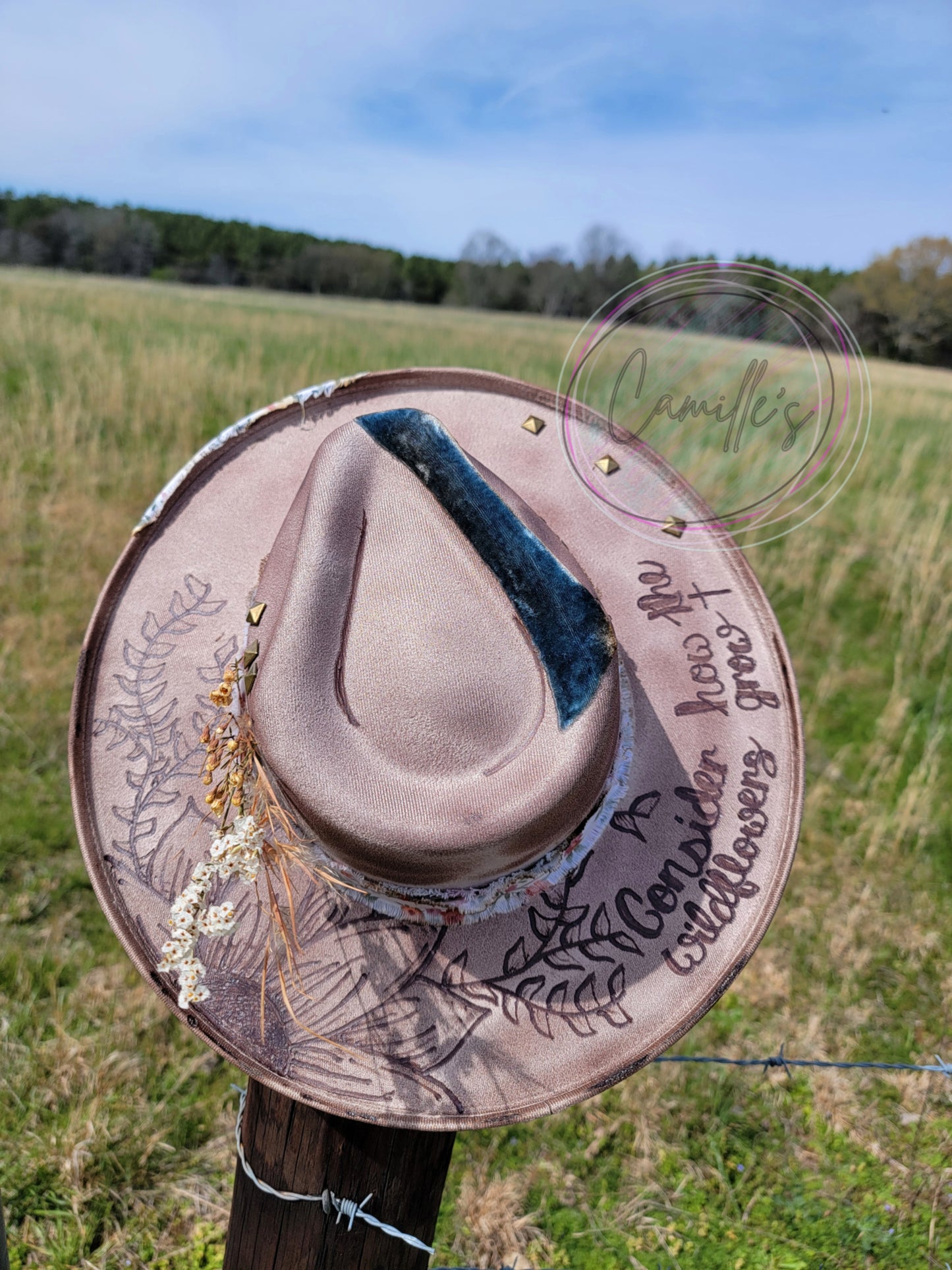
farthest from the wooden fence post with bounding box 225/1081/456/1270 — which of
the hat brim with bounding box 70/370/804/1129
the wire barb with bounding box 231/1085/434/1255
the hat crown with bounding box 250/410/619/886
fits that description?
the hat crown with bounding box 250/410/619/886

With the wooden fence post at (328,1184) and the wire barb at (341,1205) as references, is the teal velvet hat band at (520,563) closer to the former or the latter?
the wooden fence post at (328,1184)

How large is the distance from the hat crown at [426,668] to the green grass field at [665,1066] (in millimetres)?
1799

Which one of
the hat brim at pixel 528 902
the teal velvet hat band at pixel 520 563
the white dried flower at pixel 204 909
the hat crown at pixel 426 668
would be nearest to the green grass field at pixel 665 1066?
the hat brim at pixel 528 902

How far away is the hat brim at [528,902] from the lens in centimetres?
114

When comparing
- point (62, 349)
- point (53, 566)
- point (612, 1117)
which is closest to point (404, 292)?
point (62, 349)

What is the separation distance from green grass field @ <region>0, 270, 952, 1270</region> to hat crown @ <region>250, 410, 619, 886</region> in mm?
1799

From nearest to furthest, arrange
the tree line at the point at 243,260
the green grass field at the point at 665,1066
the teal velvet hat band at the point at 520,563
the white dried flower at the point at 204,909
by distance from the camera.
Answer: the white dried flower at the point at 204,909 < the teal velvet hat band at the point at 520,563 < the green grass field at the point at 665,1066 < the tree line at the point at 243,260

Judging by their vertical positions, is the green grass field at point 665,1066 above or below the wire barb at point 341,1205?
below

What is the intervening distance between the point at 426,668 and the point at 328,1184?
0.92 meters

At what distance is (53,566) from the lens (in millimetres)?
5020

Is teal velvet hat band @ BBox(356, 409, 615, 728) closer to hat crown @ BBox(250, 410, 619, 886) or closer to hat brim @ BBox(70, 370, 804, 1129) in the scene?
hat crown @ BBox(250, 410, 619, 886)

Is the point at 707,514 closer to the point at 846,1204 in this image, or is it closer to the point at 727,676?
the point at 727,676

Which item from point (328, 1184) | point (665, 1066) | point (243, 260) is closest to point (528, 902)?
point (328, 1184)

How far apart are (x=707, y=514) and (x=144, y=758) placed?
3.59 ft
